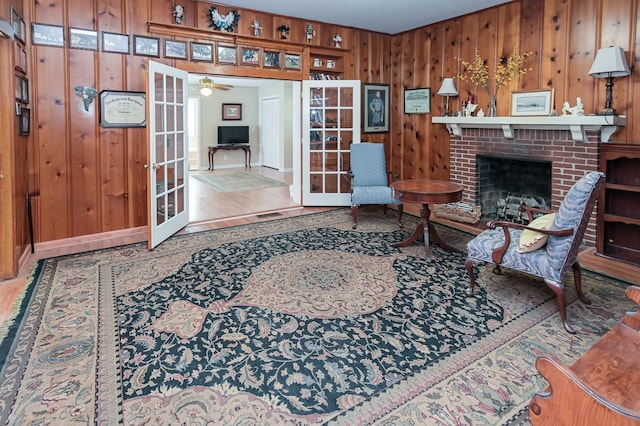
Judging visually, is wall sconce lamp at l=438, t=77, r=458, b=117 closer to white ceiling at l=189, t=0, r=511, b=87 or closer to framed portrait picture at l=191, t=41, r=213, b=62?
white ceiling at l=189, t=0, r=511, b=87

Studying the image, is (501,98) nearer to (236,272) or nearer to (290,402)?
(236,272)

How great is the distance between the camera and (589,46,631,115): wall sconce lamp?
12.7ft

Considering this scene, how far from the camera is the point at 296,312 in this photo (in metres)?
2.97

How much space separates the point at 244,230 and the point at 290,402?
3308mm

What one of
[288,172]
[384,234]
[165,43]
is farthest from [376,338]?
[288,172]

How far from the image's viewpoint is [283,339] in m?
2.59

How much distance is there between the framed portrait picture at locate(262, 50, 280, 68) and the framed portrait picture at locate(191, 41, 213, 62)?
0.77m

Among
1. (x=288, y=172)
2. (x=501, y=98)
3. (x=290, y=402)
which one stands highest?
(x=501, y=98)

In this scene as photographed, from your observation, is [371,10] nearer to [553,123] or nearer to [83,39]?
[553,123]

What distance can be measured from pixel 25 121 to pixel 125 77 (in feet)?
3.82

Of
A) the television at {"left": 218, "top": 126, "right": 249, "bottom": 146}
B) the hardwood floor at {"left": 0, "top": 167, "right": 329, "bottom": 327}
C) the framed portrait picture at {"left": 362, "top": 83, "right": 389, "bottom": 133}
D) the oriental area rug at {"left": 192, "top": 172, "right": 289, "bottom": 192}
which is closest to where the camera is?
the hardwood floor at {"left": 0, "top": 167, "right": 329, "bottom": 327}

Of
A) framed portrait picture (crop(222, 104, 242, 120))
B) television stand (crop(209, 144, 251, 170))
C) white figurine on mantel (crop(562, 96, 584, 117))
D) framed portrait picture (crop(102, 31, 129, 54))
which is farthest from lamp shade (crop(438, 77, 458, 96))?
framed portrait picture (crop(222, 104, 242, 120))

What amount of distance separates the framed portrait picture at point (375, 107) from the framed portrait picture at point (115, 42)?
3519mm

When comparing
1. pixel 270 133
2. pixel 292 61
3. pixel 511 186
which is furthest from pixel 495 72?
pixel 270 133
